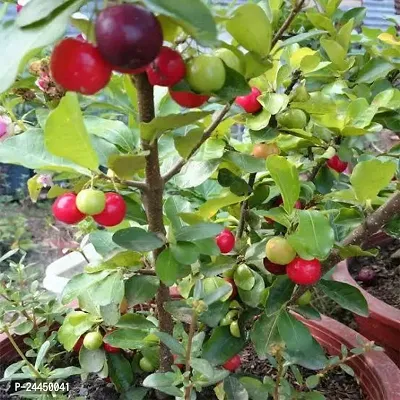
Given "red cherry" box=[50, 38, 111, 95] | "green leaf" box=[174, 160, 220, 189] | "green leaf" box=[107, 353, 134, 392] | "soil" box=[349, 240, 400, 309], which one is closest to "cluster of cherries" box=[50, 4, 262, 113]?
"red cherry" box=[50, 38, 111, 95]

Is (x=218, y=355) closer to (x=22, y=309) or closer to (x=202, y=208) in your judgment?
(x=202, y=208)

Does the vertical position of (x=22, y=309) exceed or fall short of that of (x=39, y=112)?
it falls short

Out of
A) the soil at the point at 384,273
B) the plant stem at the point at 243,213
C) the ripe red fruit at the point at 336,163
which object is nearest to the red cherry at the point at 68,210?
the plant stem at the point at 243,213

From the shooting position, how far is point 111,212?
2.00 feet

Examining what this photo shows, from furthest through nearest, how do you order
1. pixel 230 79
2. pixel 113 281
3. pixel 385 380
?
pixel 385 380 → pixel 113 281 → pixel 230 79

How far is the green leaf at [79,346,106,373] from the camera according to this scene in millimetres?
895

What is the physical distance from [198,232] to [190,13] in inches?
13.0

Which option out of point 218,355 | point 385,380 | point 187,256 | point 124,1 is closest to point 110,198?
point 187,256

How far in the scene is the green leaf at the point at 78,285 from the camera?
797 mm

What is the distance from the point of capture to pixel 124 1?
428 millimetres

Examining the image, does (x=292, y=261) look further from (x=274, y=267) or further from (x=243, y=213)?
(x=243, y=213)

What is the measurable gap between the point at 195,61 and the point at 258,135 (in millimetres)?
290

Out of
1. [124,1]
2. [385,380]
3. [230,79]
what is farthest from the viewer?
[385,380]

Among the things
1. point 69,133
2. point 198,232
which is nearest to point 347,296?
point 198,232
